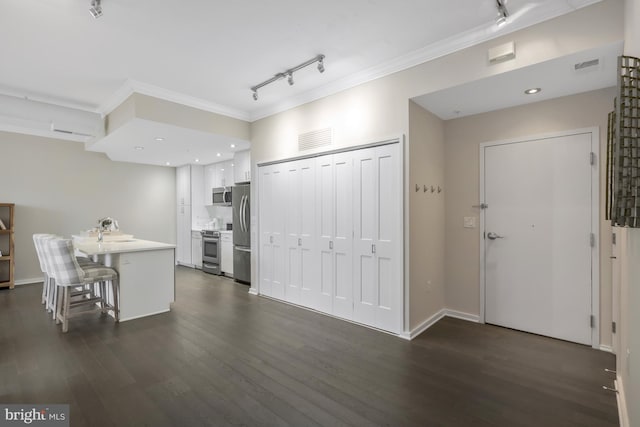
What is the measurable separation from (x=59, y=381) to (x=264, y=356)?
1.64 meters

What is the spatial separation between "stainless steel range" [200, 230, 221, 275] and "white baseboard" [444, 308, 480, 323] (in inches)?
185

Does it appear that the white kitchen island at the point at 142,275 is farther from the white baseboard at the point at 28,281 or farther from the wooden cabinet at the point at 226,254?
the white baseboard at the point at 28,281

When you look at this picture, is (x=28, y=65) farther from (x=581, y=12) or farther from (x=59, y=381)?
(x=581, y=12)

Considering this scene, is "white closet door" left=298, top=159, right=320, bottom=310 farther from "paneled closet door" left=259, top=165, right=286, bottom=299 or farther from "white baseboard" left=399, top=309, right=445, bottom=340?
"white baseboard" left=399, top=309, right=445, bottom=340

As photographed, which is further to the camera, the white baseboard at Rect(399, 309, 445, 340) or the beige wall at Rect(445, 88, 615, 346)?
the white baseboard at Rect(399, 309, 445, 340)

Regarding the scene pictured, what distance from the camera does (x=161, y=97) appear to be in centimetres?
411

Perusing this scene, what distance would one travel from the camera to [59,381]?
2.43m

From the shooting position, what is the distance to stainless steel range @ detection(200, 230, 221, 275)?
6.59 m

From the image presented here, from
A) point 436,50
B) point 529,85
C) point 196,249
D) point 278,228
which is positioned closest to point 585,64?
point 529,85

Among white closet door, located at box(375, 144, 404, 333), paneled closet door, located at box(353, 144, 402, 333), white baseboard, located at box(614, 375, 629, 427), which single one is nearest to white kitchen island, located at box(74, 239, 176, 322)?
paneled closet door, located at box(353, 144, 402, 333)

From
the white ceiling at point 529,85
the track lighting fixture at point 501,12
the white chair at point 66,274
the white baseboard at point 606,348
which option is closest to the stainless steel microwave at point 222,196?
the white chair at point 66,274

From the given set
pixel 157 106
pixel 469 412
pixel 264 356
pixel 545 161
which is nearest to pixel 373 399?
pixel 469 412

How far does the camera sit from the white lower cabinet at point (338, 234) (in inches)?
134

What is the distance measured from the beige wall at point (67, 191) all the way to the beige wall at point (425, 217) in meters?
6.76
